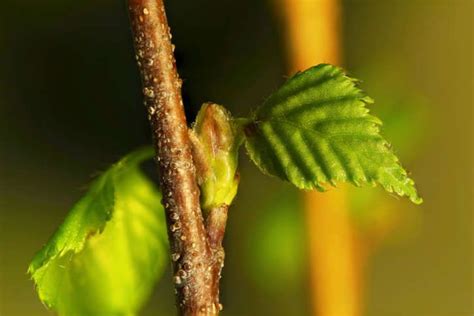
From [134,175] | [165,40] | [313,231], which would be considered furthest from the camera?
[313,231]

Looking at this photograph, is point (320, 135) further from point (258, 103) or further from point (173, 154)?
point (258, 103)

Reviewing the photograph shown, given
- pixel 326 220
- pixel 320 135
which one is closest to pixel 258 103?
pixel 326 220

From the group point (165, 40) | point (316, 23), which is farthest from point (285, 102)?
point (316, 23)

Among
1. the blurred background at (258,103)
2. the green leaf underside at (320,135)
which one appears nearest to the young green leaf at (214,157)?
the green leaf underside at (320,135)

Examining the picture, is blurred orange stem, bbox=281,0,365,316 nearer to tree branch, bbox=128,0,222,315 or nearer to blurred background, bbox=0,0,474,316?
blurred background, bbox=0,0,474,316

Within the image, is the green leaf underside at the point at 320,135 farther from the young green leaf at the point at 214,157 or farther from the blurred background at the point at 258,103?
the blurred background at the point at 258,103

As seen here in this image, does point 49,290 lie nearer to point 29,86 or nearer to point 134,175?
point 134,175
